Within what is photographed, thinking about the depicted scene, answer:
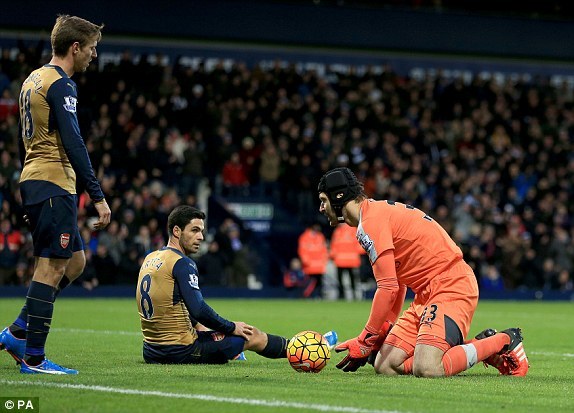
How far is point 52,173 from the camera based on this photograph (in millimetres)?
8148

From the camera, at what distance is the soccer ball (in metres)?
9.11

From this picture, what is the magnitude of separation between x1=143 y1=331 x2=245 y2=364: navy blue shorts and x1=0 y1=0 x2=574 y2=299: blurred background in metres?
14.5

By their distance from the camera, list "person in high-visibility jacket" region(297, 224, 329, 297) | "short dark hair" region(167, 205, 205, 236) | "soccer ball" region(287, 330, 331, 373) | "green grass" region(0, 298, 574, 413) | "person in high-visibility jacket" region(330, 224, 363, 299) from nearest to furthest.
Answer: "green grass" region(0, 298, 574, 413), "soccer ball" region(287, 330, 331, 373), "short dark hair" region(167, 205, 205, 236), "person in high-visibility jacket" region(297, 224, 329, 297), "person in high-visibility jacket" region(330, 224, 363, 299)

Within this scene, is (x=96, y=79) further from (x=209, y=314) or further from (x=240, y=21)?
(x=209, y=314)

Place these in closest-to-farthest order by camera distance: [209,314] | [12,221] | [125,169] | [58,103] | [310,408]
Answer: [310,408], [58,103], [209,314], [12,221], [125,169]

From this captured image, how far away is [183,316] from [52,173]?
1.84 m

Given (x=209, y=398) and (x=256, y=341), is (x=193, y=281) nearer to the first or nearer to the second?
(x=256, y=341)

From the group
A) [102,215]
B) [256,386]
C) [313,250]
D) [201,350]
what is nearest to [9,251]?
[313,250]

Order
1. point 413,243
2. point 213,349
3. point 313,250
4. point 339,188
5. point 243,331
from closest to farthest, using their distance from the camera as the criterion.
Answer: point 339,188 → point 413,243 → point 243,331 → point 213,349 → point 313,250

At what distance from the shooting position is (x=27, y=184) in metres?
8.17

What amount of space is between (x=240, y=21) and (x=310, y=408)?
24404 mm

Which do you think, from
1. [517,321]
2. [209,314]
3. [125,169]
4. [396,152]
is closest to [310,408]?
[209,314]

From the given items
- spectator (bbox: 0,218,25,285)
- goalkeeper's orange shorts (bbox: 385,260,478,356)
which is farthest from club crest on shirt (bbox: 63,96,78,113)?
spectator (bbox: 0,218,25,285)

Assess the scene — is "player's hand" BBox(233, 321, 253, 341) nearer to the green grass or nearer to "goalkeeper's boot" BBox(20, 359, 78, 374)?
the green grass
